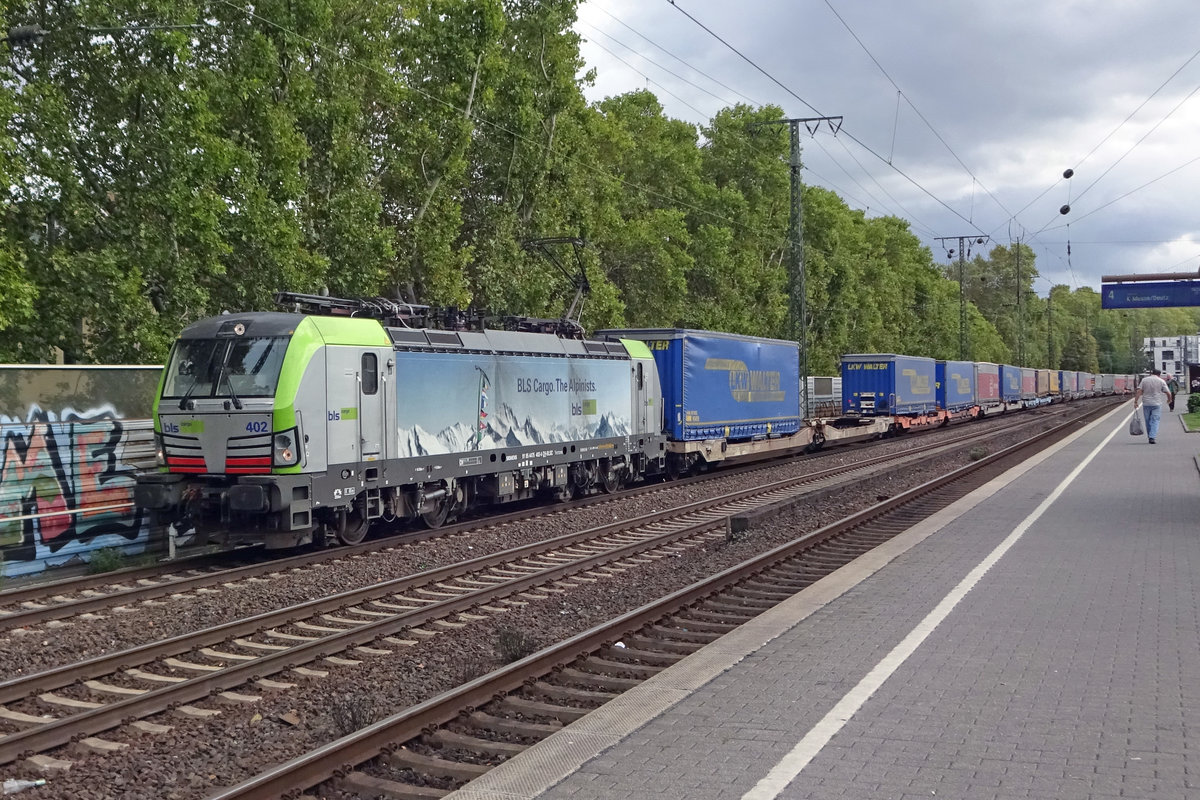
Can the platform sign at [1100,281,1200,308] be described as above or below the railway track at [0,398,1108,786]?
above

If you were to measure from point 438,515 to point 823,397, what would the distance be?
38404 millimetres

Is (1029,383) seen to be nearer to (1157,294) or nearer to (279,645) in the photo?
(1157,294)

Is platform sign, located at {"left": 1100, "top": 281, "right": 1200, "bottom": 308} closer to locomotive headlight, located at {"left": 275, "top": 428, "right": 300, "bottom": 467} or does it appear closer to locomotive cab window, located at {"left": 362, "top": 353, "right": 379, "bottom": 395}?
locomotive cab window, located at {"left": 362, "top": 353, "right": 379, "bottom": 395}

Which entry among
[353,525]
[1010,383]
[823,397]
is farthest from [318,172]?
[1010,383]

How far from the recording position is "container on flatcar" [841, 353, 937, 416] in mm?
A: 39531

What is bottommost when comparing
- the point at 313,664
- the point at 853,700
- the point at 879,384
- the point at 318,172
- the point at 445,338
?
the point at 313,664

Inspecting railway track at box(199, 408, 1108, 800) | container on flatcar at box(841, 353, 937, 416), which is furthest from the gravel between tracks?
container on flatcar at box(841, 353, 937, 416)

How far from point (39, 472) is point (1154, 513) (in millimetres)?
14681

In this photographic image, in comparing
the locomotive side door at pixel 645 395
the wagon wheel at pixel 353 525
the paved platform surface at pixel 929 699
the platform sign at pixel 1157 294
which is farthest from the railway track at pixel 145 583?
the platform sign at pixel 1157 294

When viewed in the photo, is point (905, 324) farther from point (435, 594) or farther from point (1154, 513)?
point (435, 594)

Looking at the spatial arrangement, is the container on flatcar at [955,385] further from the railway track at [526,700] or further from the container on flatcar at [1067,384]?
the container on flatcar at [1067,384]

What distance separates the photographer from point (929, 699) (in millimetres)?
6371

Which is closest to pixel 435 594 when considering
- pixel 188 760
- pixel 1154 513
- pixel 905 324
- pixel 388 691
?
pixel 388 691

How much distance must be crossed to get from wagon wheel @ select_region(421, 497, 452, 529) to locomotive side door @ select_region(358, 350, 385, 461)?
2072mm
